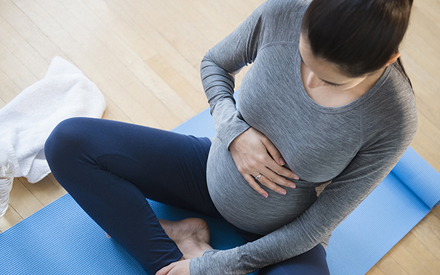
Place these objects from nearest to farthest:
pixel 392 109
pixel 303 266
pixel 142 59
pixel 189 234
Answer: pixel 392 109 < pixel 303 266 < pixel 189 234 < pixel 142 59

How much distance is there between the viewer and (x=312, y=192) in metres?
1.03

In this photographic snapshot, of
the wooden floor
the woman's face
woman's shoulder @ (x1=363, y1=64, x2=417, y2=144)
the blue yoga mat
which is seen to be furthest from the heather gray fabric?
the wooden floor

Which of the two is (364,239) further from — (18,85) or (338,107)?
(18,85)

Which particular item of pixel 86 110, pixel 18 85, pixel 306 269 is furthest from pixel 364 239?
pixel 18 85

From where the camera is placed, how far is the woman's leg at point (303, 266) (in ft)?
3.38

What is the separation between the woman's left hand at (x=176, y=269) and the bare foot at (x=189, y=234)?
0.37ft

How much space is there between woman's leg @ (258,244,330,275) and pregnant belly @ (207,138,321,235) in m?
0.11

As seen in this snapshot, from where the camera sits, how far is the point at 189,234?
126cm

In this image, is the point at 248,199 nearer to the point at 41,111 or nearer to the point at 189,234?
the point at 189,234

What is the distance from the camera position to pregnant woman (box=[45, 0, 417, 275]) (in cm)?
68

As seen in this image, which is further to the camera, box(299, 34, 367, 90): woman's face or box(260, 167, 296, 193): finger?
box(260, 167, 296, 193): finger

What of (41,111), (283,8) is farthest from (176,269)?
(41,111)

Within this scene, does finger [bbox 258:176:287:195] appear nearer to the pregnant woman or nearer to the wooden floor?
the pregnant woman

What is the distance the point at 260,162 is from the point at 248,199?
127 millimetres
